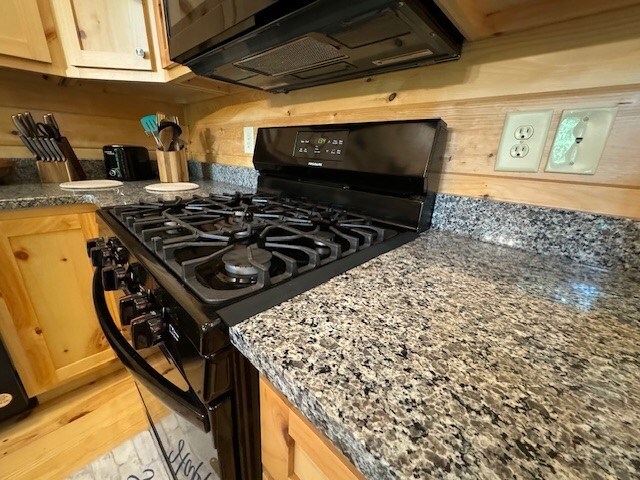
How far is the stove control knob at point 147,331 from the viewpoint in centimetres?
43

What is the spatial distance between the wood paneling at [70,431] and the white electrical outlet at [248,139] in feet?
4.04

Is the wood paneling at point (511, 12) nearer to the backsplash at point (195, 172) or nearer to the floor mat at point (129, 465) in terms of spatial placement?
the backsplash at point (195, 172)

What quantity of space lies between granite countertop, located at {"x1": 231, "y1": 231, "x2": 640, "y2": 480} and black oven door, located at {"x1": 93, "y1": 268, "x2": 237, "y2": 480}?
0.11 metres

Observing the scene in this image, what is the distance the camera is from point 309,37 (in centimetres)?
58

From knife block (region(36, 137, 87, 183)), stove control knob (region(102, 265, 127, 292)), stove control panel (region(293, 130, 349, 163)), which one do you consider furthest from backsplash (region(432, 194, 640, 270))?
knife block (region(36, 137, 87, 183))


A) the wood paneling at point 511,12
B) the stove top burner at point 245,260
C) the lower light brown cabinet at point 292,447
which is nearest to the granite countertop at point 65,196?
the stove top burner at point 245,260

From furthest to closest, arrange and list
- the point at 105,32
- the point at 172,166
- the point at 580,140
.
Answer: the point at 172,166
the point at 105,32
the point at 580,140

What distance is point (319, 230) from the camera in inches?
25.7

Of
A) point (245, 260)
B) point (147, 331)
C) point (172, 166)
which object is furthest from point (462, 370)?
point (172, 166)

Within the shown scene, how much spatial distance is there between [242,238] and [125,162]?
1.23 metres

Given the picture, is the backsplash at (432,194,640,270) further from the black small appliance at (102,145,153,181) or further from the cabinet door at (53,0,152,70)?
the black small appliance at (102,145,153,181)

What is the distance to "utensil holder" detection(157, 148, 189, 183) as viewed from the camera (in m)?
1.37

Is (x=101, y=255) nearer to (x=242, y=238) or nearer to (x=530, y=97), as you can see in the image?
(x=242, y=238)

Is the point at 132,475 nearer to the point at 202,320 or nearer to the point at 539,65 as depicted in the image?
the point at 202,320
